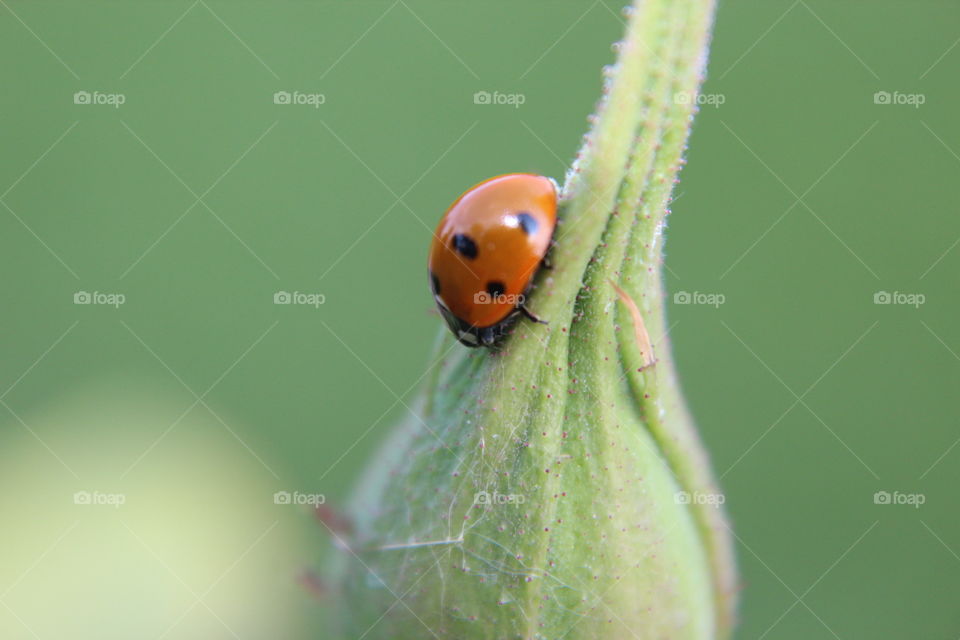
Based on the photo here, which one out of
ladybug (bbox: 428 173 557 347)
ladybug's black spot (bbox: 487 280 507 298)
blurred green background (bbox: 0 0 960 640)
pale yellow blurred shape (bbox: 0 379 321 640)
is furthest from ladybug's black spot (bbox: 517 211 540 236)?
blurred green background (bbox: 0 0 960 640)

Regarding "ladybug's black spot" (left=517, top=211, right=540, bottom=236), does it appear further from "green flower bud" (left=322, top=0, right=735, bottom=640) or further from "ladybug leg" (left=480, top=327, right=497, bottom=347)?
"ladybug leg" (left=480, top=327, right=497, bottom=347)

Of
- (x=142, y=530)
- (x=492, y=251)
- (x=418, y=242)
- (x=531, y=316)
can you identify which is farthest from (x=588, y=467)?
(x=418, y=242)

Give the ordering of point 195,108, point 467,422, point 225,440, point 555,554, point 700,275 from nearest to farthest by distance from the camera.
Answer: point 555,554, point 467,422, point 225,440, point 700,275, point 195,108

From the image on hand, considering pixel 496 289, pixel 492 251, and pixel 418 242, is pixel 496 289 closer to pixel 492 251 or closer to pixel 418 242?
pixel 492 251

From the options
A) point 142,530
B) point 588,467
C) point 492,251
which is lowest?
point 142,530

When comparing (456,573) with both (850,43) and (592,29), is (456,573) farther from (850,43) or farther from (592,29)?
(850,43)

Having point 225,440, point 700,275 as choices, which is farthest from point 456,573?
point 700,275

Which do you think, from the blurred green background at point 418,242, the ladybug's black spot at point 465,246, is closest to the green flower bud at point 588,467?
the ladybug's black spot at point 465,246
